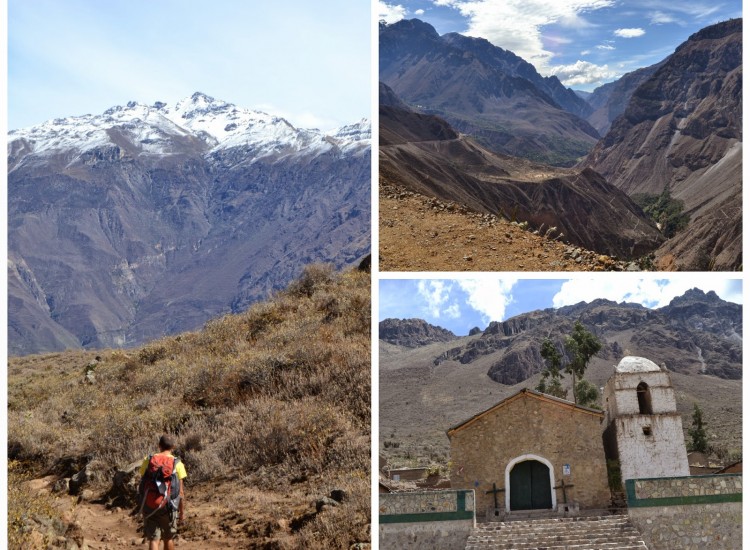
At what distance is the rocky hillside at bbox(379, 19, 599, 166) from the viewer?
42606 mm

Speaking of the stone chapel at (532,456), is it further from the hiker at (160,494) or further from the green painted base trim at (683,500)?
the hiker at (160,494)

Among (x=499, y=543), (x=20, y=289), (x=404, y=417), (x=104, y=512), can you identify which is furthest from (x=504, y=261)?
(x=20, y=289)

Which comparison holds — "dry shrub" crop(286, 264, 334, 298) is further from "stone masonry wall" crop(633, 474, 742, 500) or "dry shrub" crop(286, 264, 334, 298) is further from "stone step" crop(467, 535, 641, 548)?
"stone masonry wall" crop(633, 474, 742, 500)

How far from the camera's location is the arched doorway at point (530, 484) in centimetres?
1253

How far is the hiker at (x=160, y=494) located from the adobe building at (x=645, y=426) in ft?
33.8

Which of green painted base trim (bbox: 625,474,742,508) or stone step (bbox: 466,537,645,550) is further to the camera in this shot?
stone step (bbox: 466,537,645,550)

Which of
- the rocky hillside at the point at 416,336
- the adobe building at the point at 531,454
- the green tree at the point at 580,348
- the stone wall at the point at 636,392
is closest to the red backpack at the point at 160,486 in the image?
the adobe building at the point at 531,454

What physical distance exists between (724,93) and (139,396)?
Answer: 4127 cm

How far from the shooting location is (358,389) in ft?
34.4

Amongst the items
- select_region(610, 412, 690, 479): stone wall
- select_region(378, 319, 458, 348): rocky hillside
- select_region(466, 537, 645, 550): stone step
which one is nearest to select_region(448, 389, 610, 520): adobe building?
select_region(610, 412, 690, 479): stone wall

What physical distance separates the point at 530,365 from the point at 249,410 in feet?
114

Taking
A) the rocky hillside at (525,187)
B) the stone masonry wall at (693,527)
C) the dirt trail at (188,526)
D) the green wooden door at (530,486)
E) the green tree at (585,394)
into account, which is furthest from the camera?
the rocky hillside at (525,187)

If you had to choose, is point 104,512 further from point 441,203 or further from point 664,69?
point 664,69

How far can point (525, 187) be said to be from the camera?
36.8 meters
